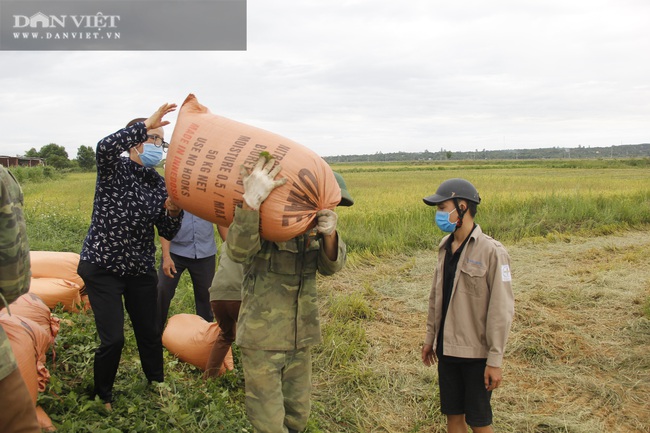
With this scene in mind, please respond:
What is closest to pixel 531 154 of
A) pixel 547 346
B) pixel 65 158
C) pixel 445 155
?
pixel 445 155

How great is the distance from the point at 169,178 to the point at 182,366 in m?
1.99

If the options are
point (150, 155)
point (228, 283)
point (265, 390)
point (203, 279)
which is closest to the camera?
point (265, 390)

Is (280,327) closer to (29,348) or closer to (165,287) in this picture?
(29,348)

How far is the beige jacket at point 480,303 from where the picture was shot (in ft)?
8.52

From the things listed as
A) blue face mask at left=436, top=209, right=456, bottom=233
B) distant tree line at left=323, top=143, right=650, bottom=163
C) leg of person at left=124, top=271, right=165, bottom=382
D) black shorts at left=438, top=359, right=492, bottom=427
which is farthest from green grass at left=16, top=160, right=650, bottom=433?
distant tree line at left=323, top=143, right=650, bottom=163

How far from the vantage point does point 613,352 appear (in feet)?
14.7

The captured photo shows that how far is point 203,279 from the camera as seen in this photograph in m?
4.25

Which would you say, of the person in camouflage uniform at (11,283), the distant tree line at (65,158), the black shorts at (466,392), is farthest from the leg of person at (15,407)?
the distant tree line at (65,158)

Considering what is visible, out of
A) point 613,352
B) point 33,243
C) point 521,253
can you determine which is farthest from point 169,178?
point 521,253

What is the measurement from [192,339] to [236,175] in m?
2.02

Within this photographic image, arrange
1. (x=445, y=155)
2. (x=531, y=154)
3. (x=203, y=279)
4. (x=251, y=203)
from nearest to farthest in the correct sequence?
(x=251, y=203) → (x=203, y=279) → (x=445, y=155) → (x=531, y=154)

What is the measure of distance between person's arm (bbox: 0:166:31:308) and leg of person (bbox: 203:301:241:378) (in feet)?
5.42

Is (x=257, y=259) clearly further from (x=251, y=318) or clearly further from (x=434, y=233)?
(x=434, y=233)

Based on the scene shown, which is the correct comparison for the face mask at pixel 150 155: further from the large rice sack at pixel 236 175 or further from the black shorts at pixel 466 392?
the black shorts at pixel 466 392
